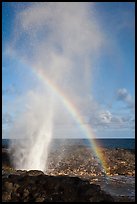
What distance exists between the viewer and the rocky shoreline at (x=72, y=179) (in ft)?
69.1

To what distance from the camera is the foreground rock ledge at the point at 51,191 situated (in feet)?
68.1

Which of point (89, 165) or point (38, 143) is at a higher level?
point (38, 143)

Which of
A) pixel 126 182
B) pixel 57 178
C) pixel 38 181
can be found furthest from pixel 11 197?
pixel 126 182

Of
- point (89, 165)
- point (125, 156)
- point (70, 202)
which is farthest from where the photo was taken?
point (125, 156)

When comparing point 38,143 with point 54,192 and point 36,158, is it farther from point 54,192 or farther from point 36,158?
point 54,192

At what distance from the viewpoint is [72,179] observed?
78.6ft

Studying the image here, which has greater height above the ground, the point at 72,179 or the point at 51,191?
the point at 72,179

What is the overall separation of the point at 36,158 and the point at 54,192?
21033 millimetres

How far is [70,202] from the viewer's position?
20.5m

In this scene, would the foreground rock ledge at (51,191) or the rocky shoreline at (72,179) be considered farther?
the rocky shoreline at (72,179)

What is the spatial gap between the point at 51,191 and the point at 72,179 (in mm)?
2773

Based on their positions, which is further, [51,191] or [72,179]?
[72,179]

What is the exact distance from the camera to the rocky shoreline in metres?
21.1

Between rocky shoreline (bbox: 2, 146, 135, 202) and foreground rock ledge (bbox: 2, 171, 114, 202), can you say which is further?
rocky shoreline (bbox: 2, 146, 135, 202)
